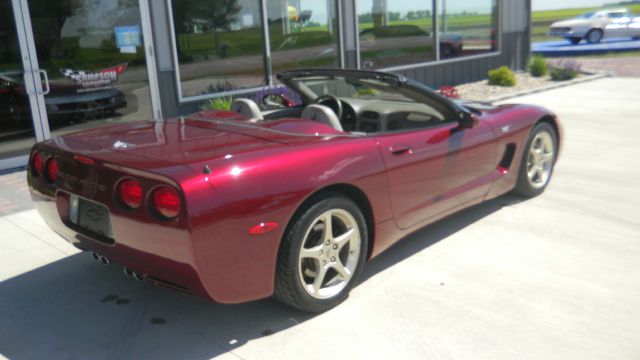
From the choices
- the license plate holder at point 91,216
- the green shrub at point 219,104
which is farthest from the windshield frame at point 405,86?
the green shrub at point 219,104

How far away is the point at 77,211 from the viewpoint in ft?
10.8

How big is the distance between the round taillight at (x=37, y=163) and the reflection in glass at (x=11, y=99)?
3.76m

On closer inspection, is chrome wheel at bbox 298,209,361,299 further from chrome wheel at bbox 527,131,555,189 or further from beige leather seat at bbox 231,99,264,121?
chrome wheel at bbox 527,131,555,189

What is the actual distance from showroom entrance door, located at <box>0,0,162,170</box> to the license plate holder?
13.9 ft

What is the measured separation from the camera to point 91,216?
10.5 ft

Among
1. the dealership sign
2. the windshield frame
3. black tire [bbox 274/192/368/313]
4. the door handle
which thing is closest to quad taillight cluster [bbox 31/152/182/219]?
black tire [bbox 274/192/368/313]

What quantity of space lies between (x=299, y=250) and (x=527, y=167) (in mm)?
2759

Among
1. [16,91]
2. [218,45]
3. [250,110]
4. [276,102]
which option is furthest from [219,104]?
[250,110]

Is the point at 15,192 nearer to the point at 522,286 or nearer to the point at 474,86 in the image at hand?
the point at 522,286

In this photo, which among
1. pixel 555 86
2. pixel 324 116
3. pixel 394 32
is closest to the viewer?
pixel 324 116

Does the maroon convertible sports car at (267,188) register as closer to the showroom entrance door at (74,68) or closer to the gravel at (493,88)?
the showroom entrance door at (74,68)

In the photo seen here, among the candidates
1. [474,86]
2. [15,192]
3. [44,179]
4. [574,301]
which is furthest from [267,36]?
[574,301]

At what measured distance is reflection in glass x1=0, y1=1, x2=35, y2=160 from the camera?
6738mm

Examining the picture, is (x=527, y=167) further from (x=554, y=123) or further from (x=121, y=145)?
(x=121, y=145)
